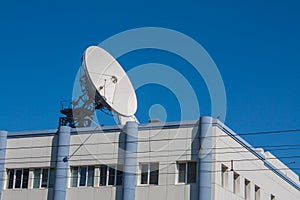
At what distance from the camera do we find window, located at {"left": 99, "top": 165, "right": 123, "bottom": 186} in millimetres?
44094

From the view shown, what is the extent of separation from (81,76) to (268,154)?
1916 cm

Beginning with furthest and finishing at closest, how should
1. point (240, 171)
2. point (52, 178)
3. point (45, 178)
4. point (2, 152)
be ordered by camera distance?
point (2, 152), point (45, 178), point (52, 178), point (240, 171)

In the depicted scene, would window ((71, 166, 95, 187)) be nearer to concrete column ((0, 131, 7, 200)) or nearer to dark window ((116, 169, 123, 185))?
dark window ((116, 169, 123, 185))

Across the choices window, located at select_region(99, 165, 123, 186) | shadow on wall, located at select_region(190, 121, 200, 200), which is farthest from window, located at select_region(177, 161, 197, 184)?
window, located at select_region(99, 165, 123, 186)

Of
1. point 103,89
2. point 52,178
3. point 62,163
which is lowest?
point 52,178

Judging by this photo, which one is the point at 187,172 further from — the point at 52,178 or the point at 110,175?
the point at 52,178

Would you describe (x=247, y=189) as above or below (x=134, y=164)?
below

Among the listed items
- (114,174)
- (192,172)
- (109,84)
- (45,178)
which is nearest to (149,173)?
(114,174)

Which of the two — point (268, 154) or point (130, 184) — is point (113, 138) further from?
point (268, 154)

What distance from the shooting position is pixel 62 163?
45.8m

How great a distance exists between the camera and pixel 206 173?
40938mm

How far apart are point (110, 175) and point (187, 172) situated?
545 centimetres

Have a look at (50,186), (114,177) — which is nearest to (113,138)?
(114,177)

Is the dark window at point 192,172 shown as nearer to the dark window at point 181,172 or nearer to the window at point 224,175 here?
the dark window at point 181,172
